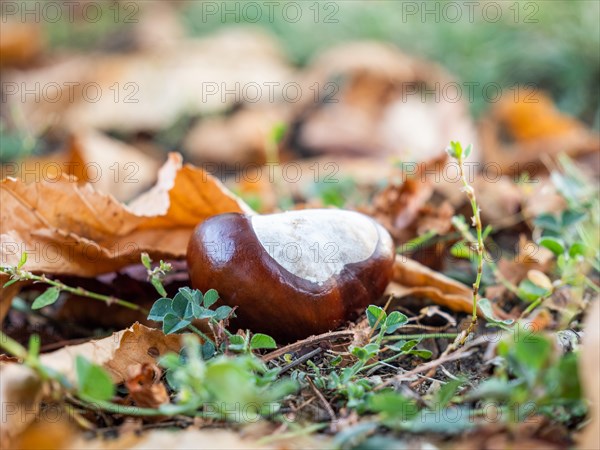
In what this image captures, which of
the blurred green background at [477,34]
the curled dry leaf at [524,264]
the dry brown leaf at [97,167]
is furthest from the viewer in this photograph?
the blurred green background at [477,34]

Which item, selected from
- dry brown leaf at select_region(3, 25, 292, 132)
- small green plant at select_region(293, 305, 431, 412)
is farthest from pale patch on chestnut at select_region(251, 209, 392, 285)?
dry brown leaf at select_region(3, 25, 292, 132)

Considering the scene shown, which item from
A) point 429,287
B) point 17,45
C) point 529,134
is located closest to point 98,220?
point 429,287

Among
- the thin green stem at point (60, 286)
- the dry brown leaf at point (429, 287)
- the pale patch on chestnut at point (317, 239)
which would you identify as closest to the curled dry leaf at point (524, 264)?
the dry brown leaf at point (429, 287)

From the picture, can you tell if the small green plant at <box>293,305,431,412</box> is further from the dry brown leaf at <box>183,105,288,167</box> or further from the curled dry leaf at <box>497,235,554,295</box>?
the dry brown leaf at <box>183,105,288,167</box>

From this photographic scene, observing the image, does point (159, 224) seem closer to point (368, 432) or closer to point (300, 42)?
point (368, 432)

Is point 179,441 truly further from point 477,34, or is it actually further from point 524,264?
point 477,34

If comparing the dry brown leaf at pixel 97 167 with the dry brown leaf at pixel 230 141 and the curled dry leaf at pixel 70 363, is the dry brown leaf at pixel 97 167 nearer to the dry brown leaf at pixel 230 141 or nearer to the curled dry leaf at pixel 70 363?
the dry brown leaf at pixel 230 141
